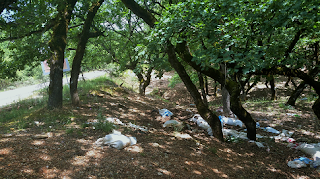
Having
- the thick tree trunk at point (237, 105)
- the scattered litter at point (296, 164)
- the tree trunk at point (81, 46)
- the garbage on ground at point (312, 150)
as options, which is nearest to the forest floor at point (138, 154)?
the scattered litter at point (296, 164)

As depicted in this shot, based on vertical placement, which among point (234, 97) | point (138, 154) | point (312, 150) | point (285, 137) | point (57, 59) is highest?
point (57, 59)

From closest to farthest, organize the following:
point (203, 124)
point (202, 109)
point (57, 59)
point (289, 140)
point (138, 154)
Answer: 1. point (138, 154)
2. point (289, 140)
3. point (202, 109)
4. point (57, 59)
5. point (203, 124)

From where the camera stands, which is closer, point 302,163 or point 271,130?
point 302,163

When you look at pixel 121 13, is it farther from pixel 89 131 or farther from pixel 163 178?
pixel 163 178

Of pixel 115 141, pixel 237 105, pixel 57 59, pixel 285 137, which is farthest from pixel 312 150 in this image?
pixel 57 59

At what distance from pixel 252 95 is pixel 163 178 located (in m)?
15.3

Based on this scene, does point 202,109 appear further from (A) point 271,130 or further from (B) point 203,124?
(A) point 271,130

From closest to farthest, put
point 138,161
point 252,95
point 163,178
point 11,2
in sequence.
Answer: point 163,178
point 138,161
point 11,2
point 252,95

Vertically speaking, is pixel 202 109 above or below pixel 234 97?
below

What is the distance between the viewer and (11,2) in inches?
188

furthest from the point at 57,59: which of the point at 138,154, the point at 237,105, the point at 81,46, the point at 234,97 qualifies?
the point at 237,105

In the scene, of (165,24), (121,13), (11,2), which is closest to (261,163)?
(165,24)

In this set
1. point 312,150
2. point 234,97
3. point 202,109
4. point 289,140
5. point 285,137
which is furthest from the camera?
point 285,137

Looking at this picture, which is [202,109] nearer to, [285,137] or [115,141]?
[285,137]
